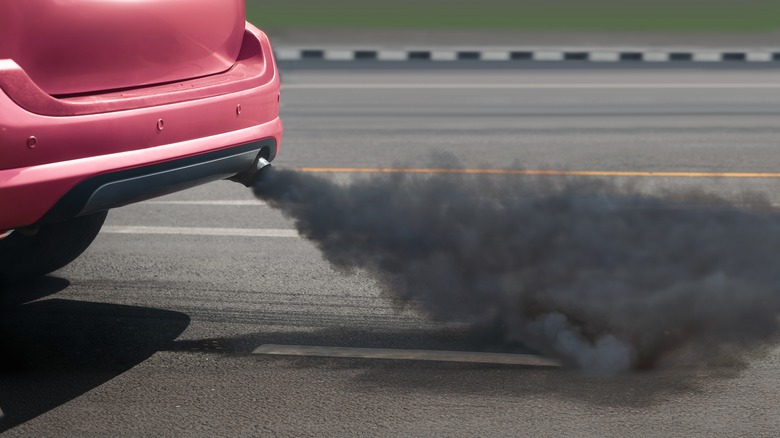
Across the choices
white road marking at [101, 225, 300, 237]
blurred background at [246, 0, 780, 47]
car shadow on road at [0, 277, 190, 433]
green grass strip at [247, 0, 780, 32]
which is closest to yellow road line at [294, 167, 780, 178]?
white road marking at [101, 225, 300, 237]

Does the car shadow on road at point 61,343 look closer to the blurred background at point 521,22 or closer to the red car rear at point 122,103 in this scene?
the red car rear at point 122,103

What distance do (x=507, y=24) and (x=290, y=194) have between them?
1849cm

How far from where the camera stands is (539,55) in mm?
18750

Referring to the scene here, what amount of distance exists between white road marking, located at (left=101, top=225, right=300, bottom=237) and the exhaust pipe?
1693 mm

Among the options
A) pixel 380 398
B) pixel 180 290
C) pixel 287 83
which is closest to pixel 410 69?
pixel 287 83

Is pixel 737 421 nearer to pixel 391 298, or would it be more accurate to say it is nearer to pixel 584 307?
pixel 584 307

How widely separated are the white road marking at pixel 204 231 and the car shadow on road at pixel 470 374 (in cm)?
201

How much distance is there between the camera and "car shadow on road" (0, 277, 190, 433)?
438 centimetres

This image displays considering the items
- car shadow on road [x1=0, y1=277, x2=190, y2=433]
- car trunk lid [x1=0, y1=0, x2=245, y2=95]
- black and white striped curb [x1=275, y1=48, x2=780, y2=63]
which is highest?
black and white striped curb [x1=275, y1=48, x2=780, y2=63]

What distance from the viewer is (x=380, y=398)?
14.1 ft

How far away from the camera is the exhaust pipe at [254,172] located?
5062mm

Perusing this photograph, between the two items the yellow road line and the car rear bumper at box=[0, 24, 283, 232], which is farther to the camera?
the yellow road line

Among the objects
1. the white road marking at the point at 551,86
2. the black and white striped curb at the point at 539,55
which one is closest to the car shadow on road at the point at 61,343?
the white road marking at the point at 551,86

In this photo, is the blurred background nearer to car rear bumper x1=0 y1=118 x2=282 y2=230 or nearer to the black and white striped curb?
the black and white striped curb
